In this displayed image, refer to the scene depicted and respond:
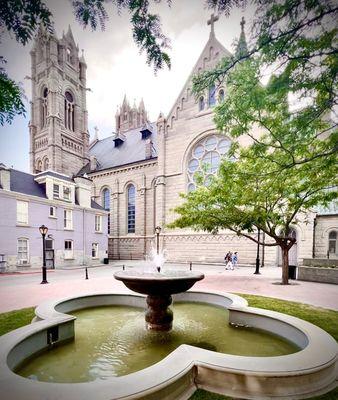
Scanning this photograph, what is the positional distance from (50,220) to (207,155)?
18.9 m

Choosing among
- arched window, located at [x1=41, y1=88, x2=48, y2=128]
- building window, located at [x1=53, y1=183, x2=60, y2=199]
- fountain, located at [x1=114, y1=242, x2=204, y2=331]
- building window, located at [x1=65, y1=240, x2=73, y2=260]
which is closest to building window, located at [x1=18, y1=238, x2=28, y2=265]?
building window, located at [x1=65, y1=240, x2=73, y2=260]

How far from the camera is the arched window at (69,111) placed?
37.3 metres

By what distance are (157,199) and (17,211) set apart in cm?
1507

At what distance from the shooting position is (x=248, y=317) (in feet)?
19.6

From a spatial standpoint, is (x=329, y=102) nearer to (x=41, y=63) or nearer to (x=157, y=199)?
(x=157, y=199)

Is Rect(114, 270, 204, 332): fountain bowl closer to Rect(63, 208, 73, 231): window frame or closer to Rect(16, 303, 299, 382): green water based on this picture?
Rect(16, 303, 299, 382): green water

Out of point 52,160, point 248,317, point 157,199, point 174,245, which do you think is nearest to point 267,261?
point 174,245

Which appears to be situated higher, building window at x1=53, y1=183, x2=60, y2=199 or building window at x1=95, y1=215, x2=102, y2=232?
building window at x1=53, y1=183, x2=60, y2=199

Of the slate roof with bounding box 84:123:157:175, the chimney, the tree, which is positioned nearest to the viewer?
the tree

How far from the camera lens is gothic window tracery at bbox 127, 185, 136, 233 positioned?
3347cm

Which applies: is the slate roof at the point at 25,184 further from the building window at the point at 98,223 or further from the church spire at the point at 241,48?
the church spire at the point at 241,48

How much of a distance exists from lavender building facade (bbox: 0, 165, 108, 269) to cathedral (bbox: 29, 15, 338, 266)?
4561mm

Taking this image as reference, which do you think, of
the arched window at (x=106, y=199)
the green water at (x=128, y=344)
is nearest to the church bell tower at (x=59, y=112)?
the arched window at (x=106, y=199)

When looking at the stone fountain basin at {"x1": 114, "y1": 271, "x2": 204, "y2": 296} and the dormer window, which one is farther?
the dormer window
